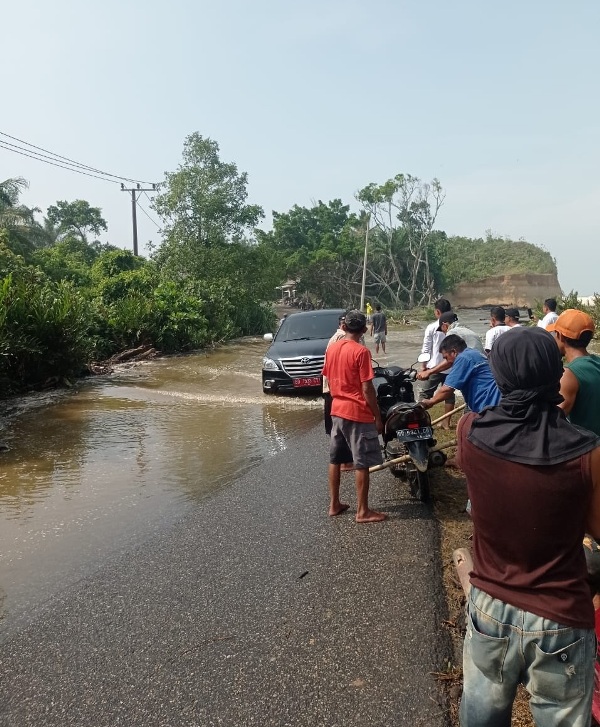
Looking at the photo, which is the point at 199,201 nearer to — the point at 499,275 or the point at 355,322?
the point at 355,322

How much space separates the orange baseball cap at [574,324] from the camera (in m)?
3.52

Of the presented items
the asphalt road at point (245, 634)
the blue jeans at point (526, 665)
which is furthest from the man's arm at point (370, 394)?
the blue jeans at point (526, 665)

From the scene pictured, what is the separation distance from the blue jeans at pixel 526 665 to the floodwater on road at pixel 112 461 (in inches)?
118

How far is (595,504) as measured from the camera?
1825mm

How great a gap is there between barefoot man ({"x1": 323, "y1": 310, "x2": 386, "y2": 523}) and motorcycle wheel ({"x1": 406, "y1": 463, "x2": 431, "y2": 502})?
0.48 m

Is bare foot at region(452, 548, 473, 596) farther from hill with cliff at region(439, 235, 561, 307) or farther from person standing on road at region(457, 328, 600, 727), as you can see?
hill with cliff at region(439, 235, 561, 307)

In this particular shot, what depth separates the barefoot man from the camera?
504cm

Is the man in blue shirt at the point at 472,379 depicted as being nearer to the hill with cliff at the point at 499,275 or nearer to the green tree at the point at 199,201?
the green tree at the point at 199,201

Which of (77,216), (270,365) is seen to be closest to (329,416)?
(270,365)

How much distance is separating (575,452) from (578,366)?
72.5 inches

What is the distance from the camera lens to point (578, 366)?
135 inches

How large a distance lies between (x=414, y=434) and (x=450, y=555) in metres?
1.15

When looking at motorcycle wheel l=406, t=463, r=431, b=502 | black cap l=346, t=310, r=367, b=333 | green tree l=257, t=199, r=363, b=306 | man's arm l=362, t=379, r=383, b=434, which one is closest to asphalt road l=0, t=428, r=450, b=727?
motorcycle wheel l=406, t=463, r=431, b=502

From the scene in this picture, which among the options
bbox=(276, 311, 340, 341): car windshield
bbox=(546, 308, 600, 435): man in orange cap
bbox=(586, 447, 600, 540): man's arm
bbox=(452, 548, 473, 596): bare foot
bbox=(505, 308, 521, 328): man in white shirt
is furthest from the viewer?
bbox=(276, 311, 340, 341): car windshield
